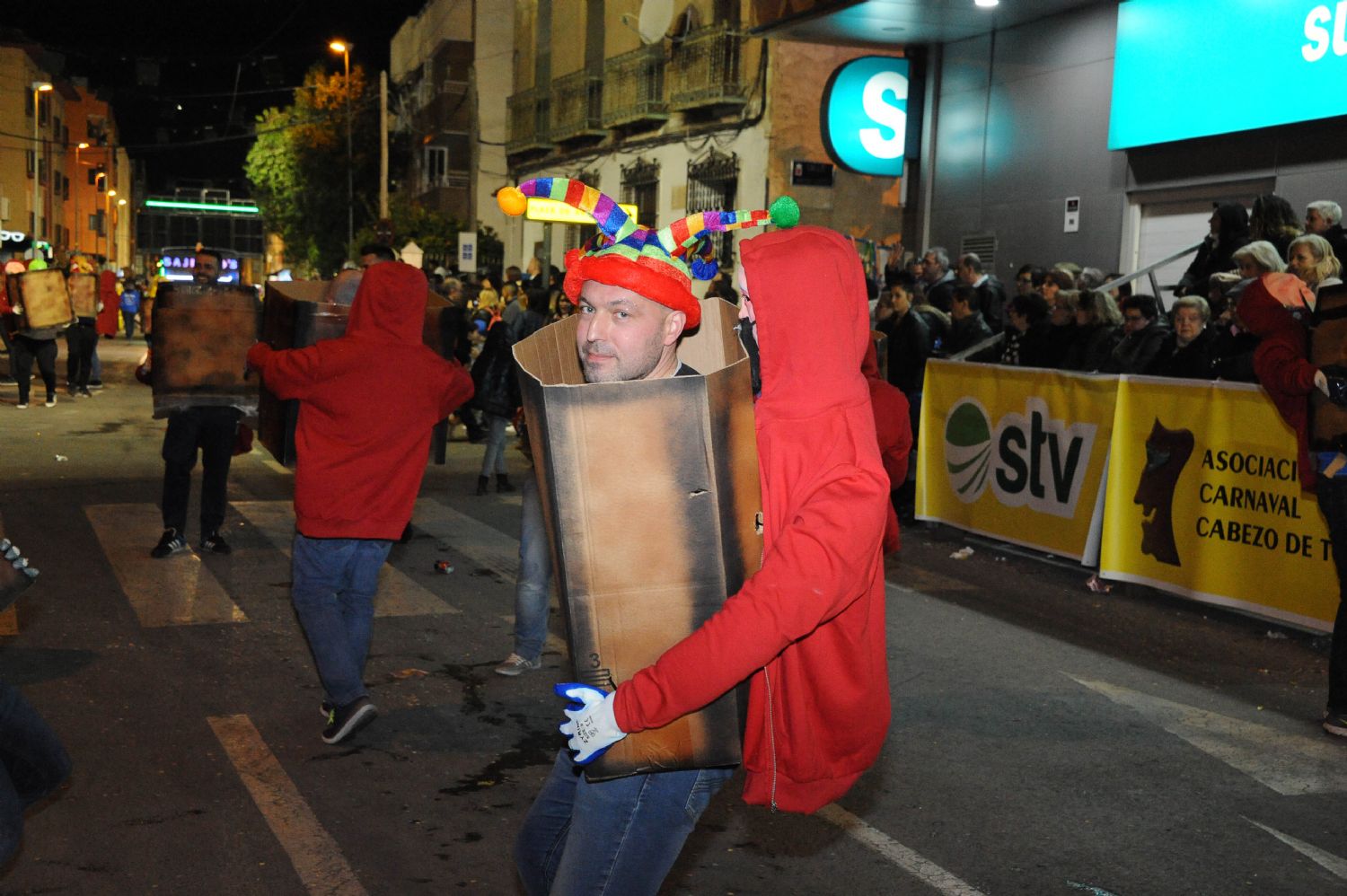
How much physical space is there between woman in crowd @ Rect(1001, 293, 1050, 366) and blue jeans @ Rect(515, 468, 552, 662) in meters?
5.78

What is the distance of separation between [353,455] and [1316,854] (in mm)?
3720

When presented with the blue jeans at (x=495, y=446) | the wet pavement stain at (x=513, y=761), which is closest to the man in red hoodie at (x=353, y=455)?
the wet pavement stain at (x=513, y=761)

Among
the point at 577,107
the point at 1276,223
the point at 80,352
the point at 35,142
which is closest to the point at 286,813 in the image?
the point at 1276,223

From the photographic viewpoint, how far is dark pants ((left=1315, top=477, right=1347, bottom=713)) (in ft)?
19.4

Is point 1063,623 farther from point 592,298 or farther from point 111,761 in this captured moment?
point 592,298

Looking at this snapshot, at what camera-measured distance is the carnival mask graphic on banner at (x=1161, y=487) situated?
8.62 meters

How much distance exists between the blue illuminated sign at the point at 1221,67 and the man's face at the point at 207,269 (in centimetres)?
937

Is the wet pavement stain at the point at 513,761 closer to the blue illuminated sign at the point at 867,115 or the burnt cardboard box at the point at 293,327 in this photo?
the burnt cardboard box at the point at 293,327

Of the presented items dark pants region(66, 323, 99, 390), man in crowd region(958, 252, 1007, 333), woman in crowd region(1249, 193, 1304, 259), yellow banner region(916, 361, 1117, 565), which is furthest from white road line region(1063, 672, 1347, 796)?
dark pants region(66, 323, 99, 390)

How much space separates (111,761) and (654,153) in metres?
23.2

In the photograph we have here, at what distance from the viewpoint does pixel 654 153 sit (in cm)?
2734

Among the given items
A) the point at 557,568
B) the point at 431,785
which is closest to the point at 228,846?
the point at 431,785

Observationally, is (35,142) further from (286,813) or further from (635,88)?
(286,813)

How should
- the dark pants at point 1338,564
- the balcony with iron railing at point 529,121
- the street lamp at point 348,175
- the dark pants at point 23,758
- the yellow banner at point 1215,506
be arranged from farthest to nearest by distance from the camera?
the street lamp at point 348,175 < the balcony with iron railing at point 529,121 < the yellow banner at point 1215,506 < the dark pants at point 1338,564 < the dark pants at point 23,758
